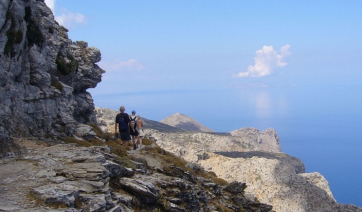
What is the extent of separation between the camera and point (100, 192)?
1141cm

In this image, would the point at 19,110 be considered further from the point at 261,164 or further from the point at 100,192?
the point at 261,164

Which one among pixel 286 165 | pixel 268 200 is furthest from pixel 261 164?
pixel 268 200

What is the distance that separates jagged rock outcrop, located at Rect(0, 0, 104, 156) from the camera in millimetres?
15836

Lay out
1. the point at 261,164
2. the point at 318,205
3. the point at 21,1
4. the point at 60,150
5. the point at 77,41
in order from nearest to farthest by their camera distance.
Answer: the point at 60,150 → the point at 21,1 → the point at 77,41 → the point at 318,205 → the point at 261,164

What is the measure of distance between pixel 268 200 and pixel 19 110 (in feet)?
104

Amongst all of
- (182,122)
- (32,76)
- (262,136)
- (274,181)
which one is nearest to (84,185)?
(32,76)

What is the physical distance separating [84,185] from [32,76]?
9561 millimetres

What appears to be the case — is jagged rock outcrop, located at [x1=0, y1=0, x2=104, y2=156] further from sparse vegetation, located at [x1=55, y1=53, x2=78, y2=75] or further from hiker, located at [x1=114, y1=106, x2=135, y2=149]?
hiker, located at [x1=114, y1=106, x2=135, y2=149]

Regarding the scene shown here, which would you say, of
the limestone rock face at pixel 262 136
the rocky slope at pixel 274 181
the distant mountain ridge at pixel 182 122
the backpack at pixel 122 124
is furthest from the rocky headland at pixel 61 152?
the distant mountain ridge at pixel 182 122

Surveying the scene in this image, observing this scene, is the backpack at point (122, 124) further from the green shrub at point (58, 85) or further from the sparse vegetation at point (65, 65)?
the sparse vegetation at point (65, 65)

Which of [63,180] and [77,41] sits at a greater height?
[77,41]

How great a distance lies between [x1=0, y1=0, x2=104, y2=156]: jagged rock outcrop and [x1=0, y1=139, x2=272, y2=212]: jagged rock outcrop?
185 cm

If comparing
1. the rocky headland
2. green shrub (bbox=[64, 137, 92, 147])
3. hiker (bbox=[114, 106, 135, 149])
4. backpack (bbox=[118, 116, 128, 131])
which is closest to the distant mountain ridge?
the rocky headland

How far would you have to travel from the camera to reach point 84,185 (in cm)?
1154
